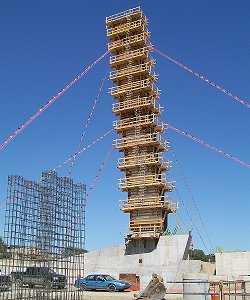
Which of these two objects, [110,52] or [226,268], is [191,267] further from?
[110,52]

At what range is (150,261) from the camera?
38.2 metres

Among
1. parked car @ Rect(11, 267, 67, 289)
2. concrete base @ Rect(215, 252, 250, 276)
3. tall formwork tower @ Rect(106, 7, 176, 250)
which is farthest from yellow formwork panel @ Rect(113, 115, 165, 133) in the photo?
parked car @ Rect(11, 267, 67, 289)

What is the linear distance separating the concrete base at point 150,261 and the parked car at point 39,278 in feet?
69.8

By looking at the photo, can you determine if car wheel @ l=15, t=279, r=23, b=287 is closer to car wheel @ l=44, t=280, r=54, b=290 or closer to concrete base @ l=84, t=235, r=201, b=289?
car wheel @ l=44, t=280, r=54, b=290

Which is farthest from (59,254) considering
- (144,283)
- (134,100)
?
(134,100)

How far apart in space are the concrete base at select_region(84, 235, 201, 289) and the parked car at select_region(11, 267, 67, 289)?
69.8 feet

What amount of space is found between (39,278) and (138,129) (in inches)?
1100

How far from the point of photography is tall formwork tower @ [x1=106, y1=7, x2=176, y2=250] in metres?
39.5

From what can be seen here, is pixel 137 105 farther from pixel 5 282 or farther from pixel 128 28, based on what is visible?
pixel 5 282

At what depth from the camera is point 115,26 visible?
150 feet

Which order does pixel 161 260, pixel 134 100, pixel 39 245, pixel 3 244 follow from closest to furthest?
pixel 3 244, pixel 39 245, pixel 161 260, pixel 134 100

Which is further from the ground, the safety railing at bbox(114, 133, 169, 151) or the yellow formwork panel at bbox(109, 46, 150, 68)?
the yellow formwork panel at bbox(109, 46, 150, 68)

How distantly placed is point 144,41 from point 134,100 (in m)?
5.84

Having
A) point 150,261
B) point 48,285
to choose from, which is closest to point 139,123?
point 150,261
